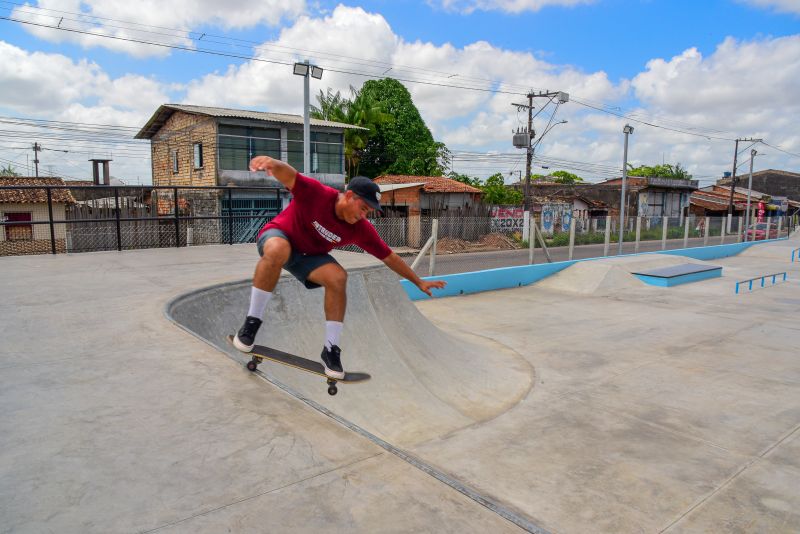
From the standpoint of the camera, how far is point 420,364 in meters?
6.55

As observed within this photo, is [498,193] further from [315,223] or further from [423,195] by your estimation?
[315,223]

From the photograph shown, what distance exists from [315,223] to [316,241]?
14 centimetres

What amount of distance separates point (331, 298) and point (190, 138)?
2526 cm

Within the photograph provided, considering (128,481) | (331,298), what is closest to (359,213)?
(331,298)

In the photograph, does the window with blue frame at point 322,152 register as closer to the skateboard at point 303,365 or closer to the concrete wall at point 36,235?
the concrete wall at point 36,235

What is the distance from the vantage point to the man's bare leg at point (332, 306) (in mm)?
3482

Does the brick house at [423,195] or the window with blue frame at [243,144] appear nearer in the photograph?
the window with blue frame at [243,144]

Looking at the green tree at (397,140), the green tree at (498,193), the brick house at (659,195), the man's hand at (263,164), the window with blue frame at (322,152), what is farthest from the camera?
the brick house at (659,195)

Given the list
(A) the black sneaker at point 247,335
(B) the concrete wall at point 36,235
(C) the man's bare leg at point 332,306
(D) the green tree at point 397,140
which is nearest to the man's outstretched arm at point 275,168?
(C) the man's bare leg at point 332,306

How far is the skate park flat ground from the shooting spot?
227 cm

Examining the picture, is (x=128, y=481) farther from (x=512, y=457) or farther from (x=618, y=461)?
(x=618, y=461)

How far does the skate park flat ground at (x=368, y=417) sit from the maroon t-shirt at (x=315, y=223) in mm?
992

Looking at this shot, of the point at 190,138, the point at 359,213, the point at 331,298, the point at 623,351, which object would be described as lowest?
the point at 623,351

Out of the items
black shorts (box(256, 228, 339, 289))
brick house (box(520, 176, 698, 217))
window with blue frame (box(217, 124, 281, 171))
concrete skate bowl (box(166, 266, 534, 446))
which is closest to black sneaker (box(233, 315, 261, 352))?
black shorts (box(256, 228, 339, 289))
